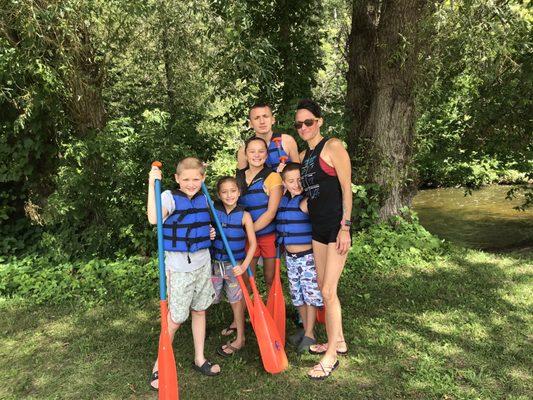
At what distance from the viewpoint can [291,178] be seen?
3521 millimetres

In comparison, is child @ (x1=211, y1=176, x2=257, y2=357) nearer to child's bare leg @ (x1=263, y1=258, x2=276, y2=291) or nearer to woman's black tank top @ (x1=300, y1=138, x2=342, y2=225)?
child's bare leg @ (x1=263, y1=258, x2=276, y2=291)

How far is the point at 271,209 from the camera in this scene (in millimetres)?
3564

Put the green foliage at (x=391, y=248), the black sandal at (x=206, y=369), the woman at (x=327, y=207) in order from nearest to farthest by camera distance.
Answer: the woman at (x=327, y=207) < the black sandal at (x=206, y=369) < the green foliage at (x=391, y=248)

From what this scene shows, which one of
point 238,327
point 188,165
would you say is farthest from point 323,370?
point 188,165

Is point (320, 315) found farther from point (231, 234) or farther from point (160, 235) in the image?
point (160, 235)

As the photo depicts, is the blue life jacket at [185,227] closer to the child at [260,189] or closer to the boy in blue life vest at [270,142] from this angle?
the child at [260,189]

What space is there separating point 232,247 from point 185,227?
1.55ft

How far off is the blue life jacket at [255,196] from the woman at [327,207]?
1.14 feet

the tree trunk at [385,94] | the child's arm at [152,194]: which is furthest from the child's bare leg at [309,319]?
the tree trunk at [385,94]

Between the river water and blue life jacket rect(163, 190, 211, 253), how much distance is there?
6.36m

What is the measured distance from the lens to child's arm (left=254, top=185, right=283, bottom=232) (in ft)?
11.6

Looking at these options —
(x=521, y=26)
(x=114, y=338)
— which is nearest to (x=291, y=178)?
(x=114, y=338)

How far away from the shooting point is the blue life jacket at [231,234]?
3559mm

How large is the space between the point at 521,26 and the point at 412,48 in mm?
1260
